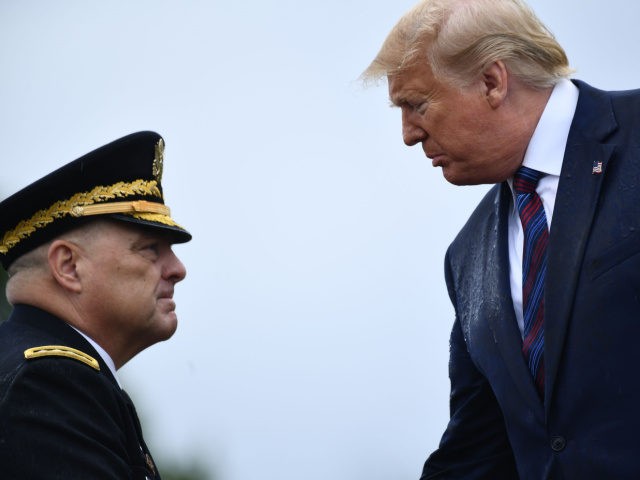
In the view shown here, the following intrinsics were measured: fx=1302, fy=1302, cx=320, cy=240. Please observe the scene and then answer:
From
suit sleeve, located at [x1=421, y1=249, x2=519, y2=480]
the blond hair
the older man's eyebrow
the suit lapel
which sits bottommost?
suit sleeve, located at [x1=421, y1=249, x2=519, y2=480]

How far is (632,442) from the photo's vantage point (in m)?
4.06

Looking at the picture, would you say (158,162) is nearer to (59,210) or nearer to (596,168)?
(59,210)

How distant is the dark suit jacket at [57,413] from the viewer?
384cm

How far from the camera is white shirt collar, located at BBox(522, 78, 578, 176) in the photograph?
14.7ft

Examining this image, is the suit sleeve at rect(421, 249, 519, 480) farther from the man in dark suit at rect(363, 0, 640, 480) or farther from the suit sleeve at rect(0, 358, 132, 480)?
the suit sleeve at rect(0, 358, 132, 480)

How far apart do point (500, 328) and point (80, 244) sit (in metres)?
1.45

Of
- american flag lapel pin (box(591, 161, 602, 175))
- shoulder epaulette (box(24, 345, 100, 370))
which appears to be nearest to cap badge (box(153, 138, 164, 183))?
shoulder epaulette (box(24, 345, 100, 370))

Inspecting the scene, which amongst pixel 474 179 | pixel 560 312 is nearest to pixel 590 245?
pixel 560 312

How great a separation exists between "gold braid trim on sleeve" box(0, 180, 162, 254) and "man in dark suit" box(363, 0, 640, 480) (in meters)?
1.06

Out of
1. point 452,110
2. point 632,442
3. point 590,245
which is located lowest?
point 632,442

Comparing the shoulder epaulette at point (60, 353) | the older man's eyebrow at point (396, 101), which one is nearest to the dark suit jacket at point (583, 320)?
the older man's eyebrow at point (396, 101)

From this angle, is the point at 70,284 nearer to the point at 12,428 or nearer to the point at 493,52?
the point at 12,428

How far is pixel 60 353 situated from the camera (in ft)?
→ 13.3

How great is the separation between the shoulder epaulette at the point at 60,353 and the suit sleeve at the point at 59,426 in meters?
0.02
